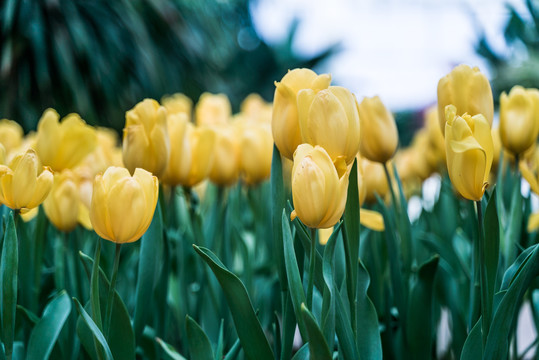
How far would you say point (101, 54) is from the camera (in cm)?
374

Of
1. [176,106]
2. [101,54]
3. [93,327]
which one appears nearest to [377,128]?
[93,327]

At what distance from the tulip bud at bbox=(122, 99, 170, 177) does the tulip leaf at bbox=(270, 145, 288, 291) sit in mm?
160

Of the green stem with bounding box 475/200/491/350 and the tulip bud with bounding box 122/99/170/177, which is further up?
the tulip bud with bounding box 122/99/170/177

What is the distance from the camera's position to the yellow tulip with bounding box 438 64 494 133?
0.48 metres

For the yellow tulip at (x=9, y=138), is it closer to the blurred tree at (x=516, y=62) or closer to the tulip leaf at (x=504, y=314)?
the tulip leaf at (x=504, y=314)

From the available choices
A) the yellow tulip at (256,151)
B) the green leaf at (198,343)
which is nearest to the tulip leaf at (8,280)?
the green leaf at (198,343)

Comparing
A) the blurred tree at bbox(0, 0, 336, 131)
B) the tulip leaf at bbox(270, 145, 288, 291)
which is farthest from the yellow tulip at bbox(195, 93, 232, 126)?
the blurred tree at bbox(0, 0, 336, 131)

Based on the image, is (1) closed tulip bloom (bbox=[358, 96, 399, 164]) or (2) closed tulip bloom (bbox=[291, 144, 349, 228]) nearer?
(2) closed tulip bloom (bbox=[291, 144, 349, 228])

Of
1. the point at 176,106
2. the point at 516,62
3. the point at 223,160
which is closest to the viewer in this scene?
the point at 223,160

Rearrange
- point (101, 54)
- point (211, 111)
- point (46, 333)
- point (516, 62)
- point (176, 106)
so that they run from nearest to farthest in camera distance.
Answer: point (46, 333)
point (176, 106)
point (211, 111)
point (101, 54)
point (516, 62)

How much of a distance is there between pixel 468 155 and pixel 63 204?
46 centimetres

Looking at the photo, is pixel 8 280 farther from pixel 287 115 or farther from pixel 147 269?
pixel 287 115

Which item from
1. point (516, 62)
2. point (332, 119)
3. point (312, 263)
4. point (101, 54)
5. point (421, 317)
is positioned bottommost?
point (421, 317)

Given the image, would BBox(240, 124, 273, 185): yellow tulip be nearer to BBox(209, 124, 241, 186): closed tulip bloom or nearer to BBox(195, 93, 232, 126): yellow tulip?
BBox(209, 124, 241, 186): closed tulip bloom
